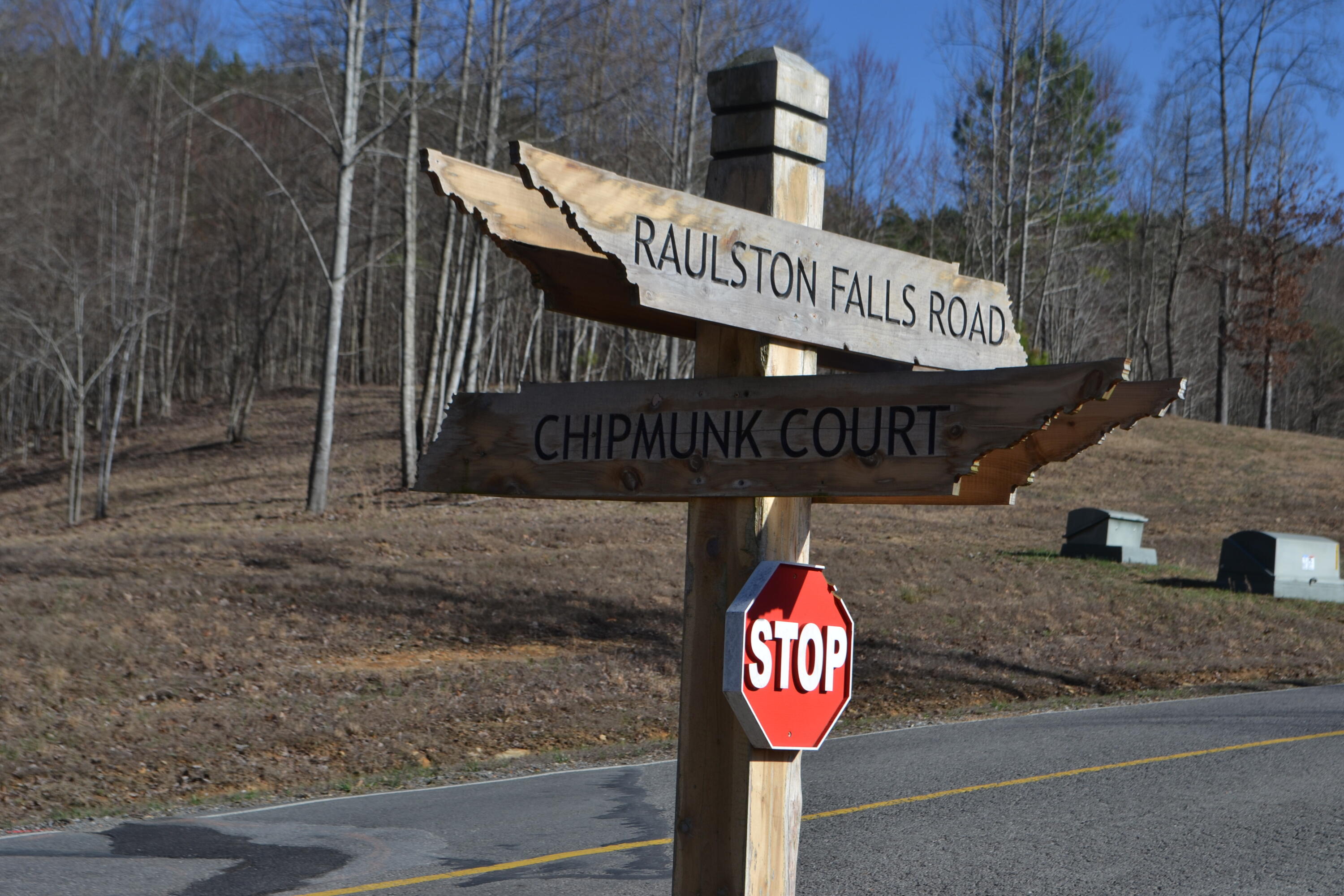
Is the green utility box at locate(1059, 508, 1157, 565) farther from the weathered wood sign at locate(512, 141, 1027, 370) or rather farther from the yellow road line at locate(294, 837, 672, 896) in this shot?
the weathered wood sign at locate(512, 141, 1027, 370)

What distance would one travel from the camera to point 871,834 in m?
6.89

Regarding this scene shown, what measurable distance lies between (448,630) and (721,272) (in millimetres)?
11774

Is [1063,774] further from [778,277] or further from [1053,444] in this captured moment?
[778,277]

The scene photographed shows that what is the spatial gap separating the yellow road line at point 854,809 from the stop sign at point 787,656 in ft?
12.5

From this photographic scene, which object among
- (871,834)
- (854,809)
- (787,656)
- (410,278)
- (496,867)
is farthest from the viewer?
(410,278)

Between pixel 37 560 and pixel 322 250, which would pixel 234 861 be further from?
pixel 322 250

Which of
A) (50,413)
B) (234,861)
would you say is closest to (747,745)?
(234,861)

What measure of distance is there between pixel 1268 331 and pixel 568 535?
34.5 m

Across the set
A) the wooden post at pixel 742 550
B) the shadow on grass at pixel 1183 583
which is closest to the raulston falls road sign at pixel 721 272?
the wooden post at pixel 742 550

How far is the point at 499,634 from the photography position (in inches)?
555

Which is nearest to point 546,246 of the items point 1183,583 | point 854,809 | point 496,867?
point 496,867

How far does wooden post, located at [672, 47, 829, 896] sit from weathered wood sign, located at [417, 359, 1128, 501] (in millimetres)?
126

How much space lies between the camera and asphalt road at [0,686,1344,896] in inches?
235

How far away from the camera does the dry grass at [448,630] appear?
10.0 m
